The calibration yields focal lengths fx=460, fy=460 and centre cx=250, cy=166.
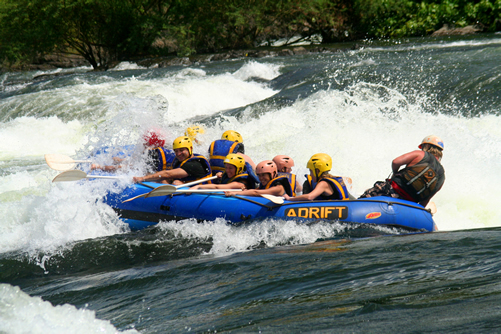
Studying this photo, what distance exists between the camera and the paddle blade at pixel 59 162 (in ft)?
23.2

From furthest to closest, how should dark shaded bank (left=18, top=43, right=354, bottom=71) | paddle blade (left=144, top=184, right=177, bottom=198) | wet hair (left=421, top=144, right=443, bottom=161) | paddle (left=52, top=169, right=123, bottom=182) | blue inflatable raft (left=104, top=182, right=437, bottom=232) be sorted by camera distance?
dark shaded bank (left=18, top=43, right=354, bottom=71) < paddle (left=52, top=169, right=123, bottom=182) < wet hair (left=421, top=144, right=443, bottom=161) < paddle blade (left=144, top=184, right=177, bottom=198) < blue inflatable raft (left=104, top=182, right=437, bottom=232)

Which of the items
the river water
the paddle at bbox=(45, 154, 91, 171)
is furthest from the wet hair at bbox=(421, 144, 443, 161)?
the paddle at bbox=(45, 154, 91, 171)

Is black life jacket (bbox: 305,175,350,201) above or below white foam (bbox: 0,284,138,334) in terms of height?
above

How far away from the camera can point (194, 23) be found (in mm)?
24547

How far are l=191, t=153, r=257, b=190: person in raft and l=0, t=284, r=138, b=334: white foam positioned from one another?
306 cm

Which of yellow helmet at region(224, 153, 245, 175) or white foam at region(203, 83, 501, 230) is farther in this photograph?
white foam at region(203, 83, 501, 230)

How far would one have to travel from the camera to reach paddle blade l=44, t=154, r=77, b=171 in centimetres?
706

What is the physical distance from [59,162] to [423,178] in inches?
210

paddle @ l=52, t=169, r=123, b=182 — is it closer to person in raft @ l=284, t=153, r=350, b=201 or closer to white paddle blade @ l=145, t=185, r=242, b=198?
white paddle blade @ l=145, t=185, r=242, b=198

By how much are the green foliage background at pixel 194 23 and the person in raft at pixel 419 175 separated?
680 inches

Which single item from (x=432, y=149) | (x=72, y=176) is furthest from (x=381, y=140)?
(x=72, y=176)

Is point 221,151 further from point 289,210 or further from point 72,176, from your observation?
point 72,176

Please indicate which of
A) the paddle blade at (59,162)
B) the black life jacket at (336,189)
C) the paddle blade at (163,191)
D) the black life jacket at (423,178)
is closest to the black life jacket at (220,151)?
the paddle blade at (163,191)

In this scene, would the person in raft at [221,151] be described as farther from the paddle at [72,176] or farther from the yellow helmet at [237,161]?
the paddle at [72,176]
